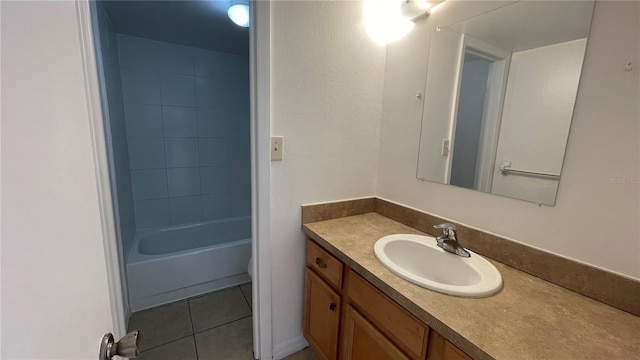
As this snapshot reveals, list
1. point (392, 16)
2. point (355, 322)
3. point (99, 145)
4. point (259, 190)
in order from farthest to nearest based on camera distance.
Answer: point (392, 16)
point (259, 190)
point (355, 322)
point (99, 145)

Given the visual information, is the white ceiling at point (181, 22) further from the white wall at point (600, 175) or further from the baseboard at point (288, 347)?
the baseboard at point (288, 347)

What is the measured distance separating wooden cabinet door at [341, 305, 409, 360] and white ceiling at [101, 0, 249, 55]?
195 centimetres

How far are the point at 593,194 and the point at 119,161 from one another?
2656 millimetres

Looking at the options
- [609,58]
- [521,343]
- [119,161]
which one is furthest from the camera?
[119,161]

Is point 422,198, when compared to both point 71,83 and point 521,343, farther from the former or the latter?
point 71,83

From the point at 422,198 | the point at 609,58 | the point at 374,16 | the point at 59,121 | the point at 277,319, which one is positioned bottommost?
the point at 277,319

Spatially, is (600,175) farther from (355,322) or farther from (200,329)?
(200,329)

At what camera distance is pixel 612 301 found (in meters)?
0.79

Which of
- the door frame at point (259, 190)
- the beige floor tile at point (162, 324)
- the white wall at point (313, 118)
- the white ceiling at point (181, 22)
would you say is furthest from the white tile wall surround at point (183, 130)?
the white wall at point (313, 118)

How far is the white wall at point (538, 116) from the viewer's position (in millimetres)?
871

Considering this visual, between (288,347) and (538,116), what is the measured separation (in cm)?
168

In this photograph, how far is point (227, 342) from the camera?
5.20 ft

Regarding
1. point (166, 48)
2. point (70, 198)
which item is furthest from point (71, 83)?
point (166, 48)

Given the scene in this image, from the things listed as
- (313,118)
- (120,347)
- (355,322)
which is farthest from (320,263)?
(120,347)
